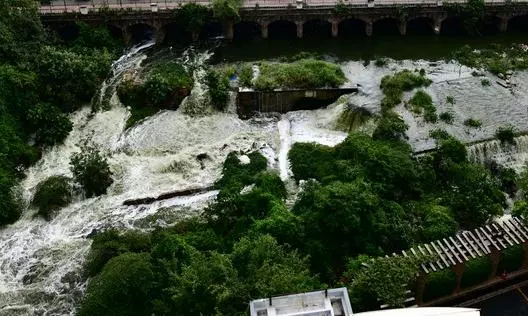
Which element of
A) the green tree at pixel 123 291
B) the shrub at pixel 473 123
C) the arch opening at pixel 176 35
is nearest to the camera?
the green tree at pixel 123 291

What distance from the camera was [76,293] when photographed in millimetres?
33062

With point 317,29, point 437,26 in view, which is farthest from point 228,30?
point 437,26

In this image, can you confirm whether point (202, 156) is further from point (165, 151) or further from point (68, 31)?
point (68, 31)

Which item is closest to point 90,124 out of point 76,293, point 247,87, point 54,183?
point 54,183

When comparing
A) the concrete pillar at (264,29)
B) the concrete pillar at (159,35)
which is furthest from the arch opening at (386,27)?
the concrete pillar at (159,35)

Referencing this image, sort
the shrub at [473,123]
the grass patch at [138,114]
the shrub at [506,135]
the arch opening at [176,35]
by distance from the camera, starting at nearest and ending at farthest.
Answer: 1. the shrub at [506,135]
2. the shrub at [473,123]
3. the grass patch at [138,114]
4. the arch opening at [176,35]

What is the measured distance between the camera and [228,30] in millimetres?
60125

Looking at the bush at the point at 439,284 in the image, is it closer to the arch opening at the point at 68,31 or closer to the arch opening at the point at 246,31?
the arch opening at the point at 246,31

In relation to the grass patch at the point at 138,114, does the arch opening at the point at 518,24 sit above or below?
above

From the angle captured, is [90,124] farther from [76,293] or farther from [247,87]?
[76,293]

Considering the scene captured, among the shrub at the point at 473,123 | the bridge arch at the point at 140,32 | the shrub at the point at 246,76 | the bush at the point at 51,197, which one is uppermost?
the bridge arch at the point at 140,32

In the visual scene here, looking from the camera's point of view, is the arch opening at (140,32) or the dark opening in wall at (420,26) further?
the dark opening in wall at (420,26)

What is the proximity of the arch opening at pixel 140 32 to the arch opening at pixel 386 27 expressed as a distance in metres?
23.9

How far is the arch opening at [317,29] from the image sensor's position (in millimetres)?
61281
